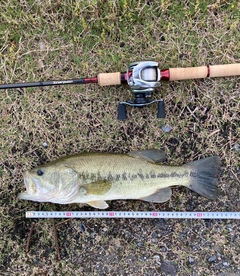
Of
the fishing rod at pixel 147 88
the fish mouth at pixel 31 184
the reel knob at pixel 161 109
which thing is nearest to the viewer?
the fish mouth at pixel 31 184

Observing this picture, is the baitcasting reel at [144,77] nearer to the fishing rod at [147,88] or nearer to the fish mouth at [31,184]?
the fishing rod at [147,88]

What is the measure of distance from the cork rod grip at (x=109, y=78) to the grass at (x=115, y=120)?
239 millimetres

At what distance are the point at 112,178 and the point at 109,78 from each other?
98cm

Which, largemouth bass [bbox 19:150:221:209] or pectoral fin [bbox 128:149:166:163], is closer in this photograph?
largemouth bass [bbox 19:150:221:209]

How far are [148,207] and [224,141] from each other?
1067mm

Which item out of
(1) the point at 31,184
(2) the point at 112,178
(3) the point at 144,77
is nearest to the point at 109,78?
(3) the point at 144,77

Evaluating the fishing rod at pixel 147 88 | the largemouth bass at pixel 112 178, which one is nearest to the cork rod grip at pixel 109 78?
the fishing rod at pixel 147 88

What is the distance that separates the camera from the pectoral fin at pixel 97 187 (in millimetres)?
2850

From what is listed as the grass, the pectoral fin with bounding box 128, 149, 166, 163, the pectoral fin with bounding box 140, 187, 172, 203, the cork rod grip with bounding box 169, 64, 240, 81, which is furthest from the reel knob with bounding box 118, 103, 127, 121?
the pectoral fin with bounding box 140, 187, 172, 203

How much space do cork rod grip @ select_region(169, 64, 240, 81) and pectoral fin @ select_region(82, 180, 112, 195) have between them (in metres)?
1.21

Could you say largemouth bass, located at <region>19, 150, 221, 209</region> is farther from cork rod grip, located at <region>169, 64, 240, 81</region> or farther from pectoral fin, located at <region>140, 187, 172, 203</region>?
cork rod grip, located at <region>169, 64, 240, 81</region>

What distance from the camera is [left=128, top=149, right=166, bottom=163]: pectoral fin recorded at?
9.92 feet

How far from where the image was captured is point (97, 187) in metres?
2.85

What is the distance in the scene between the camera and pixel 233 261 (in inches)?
127
